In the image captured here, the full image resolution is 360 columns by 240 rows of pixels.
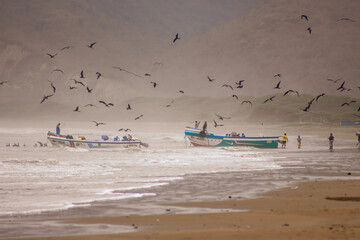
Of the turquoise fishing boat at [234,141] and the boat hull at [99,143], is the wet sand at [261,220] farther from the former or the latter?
the turquoise fishing boat at [234,141]

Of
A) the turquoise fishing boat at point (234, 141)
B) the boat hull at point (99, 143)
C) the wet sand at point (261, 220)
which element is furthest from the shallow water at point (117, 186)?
the turquoise fishing boat at point (234, 141)

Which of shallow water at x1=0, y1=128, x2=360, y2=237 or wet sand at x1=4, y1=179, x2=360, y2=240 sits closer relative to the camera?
wet sand at x1=4, y1=179, x2=360, y2=240

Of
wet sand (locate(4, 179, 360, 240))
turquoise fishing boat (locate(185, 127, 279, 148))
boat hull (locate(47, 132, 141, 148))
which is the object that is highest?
turquoise fishing boat (locate(185, 127, 279, 148))

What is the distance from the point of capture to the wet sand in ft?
36.2

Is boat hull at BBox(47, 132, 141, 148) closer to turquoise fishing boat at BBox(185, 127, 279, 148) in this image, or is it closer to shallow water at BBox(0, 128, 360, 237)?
turquoise fishing boat at BBox(185, 127, 279, 148)

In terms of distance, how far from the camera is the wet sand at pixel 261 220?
11023 mm

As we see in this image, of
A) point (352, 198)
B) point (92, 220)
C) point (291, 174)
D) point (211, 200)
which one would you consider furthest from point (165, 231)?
point (291, 174)

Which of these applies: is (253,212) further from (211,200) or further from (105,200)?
(105,200)

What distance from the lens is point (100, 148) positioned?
177 ft

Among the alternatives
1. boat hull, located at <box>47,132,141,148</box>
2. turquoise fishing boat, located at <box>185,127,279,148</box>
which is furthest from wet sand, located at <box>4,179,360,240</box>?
turquoise fishing boat, located at <box>185,127,279,148</box>

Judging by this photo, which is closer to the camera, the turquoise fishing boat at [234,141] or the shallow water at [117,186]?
the shallow water at [117,186]

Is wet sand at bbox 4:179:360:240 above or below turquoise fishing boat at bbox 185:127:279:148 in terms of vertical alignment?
below

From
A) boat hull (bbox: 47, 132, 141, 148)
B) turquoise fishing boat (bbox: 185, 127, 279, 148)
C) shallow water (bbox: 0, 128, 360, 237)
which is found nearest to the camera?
shallow water (bbox: 0, 128, 360, 237)

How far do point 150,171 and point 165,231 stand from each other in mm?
16027
